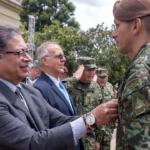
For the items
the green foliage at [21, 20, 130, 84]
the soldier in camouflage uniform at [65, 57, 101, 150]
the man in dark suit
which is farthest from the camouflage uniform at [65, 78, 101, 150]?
the green foliage at [21, 20, 130, 84]

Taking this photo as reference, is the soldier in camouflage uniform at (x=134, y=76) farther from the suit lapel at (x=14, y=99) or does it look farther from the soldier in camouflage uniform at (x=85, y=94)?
the soldier in camouflage uniform at (x=85, y=94)

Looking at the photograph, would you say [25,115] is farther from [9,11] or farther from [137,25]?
[9,11]

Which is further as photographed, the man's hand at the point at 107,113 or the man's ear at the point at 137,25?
the man's hand at the point at 107,113

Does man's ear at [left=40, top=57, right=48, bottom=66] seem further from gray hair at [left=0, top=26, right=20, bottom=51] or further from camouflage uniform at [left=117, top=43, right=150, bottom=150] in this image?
camouflage uniform at [left=117, top=43, right=150, bottom=150]

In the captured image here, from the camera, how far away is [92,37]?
2075 centimetres

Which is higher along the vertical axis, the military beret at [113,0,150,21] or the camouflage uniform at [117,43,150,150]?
the military beret at [113,0,150,21]

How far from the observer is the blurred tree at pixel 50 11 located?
3650cm

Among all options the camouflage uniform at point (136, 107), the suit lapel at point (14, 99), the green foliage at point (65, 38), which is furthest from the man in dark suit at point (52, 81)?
the green foliage at point (65, 38)

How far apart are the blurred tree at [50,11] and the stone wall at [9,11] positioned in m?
18.7

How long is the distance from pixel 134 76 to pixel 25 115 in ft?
3.16

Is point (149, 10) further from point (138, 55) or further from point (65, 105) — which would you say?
point (65, 105)

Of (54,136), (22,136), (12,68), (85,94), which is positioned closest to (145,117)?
(54,136)

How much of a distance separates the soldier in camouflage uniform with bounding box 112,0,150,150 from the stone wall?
14789mm

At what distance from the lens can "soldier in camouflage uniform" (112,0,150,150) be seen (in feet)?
4.93
